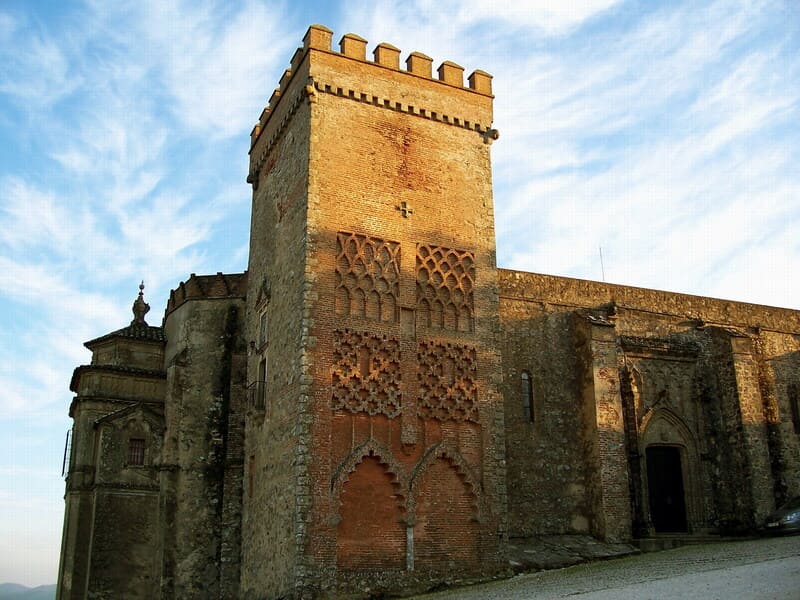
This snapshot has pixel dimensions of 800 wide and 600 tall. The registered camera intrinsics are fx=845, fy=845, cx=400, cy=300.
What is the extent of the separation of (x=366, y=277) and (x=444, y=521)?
522cm

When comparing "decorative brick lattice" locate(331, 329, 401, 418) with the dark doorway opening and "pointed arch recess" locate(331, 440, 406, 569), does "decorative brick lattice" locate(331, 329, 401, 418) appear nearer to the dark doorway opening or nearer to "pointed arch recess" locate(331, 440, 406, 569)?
"pointed arch recess" locate(331, 440, 406, 569)

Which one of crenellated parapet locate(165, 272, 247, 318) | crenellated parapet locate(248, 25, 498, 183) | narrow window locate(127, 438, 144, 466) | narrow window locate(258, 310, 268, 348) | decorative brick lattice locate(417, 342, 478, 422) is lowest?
narrow window locate(127, 438, 144, 466)

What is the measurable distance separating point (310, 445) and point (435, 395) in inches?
118

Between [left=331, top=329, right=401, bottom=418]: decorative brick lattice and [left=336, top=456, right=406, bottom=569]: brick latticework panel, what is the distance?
3.61 ft

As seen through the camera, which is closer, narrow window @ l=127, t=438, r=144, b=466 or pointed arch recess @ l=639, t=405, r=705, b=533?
narrow window @ l=127, t=438, r=144, b=466

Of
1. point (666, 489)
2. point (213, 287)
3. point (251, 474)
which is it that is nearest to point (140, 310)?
point (213, 287)

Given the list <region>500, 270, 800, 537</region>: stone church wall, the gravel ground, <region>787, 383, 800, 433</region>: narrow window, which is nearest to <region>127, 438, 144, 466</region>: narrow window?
the gravel ground

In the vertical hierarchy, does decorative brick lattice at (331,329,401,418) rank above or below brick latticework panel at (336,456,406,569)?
above

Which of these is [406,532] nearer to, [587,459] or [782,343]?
[587,459]

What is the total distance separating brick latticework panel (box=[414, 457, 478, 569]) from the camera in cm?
1666

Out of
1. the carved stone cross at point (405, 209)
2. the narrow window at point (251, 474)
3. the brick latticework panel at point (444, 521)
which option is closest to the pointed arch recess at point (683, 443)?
the brick latticework panel at point (444, 521)

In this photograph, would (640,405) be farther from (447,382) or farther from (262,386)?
(262,386)

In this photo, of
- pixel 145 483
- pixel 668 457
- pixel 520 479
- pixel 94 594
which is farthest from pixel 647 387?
pixel 94 594

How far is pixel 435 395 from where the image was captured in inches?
693
